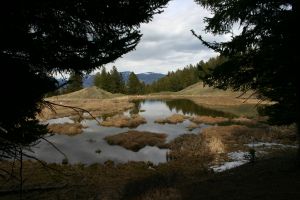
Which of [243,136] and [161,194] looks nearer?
[161,194]

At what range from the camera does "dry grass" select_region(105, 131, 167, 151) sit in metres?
29.9

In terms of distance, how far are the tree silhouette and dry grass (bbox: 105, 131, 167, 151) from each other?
69.5 ft

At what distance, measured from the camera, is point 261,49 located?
496 inches

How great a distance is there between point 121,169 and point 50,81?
14.9m

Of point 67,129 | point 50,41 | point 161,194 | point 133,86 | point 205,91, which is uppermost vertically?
point 50,41

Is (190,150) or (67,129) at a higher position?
(67,129)

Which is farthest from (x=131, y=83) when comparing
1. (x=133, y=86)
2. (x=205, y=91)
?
(x=205, y=91)

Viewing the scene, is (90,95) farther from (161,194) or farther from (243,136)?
(161,194)

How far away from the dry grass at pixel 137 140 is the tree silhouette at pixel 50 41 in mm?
21176

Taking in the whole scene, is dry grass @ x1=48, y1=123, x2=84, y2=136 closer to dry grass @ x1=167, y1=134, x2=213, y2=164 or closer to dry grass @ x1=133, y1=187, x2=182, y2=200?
dry grass @ x1=167, y1=134, x2=213, y2=164

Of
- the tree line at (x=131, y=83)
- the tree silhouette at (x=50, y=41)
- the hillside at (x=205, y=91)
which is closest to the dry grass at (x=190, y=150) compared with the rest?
the tree silhouette at (x=50, y=41)

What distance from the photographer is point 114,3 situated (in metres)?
7.56

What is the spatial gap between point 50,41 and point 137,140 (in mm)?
24626

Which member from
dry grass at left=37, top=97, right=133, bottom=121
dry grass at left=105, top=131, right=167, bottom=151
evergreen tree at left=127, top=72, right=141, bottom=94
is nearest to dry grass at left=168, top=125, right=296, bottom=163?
dry grass at left=105, top=131, right=167, bottom=151
